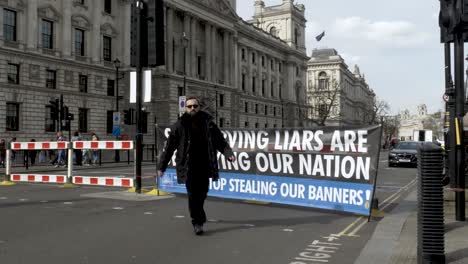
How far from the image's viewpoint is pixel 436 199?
5.01 m

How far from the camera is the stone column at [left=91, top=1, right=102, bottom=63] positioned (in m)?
51.8

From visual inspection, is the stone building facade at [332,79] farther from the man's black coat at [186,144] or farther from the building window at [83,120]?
the man's black coat at [186,144]

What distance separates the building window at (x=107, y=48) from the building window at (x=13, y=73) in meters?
12.4

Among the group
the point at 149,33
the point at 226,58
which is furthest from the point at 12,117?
the point at 226,58

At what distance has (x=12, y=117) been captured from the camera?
4247 centimetres

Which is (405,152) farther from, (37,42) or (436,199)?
(37,42)

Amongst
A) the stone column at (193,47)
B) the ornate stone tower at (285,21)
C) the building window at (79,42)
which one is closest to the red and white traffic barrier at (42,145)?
the building window at (79,42)

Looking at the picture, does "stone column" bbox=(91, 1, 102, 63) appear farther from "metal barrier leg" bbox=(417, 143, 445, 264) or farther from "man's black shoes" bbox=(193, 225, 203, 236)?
"metal barrier leg" bbox=(417, 143, 445, 264)

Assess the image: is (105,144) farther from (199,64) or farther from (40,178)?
(199,64)

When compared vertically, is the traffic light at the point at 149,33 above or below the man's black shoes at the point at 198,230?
above

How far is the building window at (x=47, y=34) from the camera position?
4656 cm

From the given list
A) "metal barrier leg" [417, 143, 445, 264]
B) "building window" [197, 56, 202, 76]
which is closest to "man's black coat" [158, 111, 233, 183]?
"metal barrier leg" [417, 143, 445, 264]

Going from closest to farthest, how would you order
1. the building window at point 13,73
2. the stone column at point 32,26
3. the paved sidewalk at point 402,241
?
the paved sidewalk at point 402,241 → the building window at point 13,73 → the stone column at point 32,26

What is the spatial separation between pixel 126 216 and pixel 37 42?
41274mm
